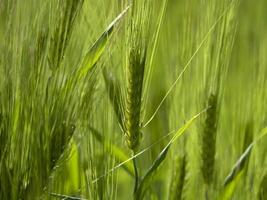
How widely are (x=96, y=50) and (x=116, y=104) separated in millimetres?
74

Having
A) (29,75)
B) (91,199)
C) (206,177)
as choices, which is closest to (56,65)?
(29,75)

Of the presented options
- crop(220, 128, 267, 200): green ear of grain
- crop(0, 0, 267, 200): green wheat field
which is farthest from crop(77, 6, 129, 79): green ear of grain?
crop(220, 128, 267, 200): green ear of grain

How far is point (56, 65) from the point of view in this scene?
3.81 feet

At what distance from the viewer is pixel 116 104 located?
1245 millimetres

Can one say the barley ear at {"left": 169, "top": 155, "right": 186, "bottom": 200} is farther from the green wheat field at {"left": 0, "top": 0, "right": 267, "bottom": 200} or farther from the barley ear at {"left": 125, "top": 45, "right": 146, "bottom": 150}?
the barley ear at {"left": 125, "top": 45, "right": 146, "bottom": 150}

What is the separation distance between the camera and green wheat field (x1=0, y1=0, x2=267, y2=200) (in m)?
1.15

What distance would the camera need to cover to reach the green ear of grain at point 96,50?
3.99 feet

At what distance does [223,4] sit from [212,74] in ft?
0.31

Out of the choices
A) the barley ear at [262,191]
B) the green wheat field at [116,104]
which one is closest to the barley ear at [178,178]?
the green wheat field at [116,104]

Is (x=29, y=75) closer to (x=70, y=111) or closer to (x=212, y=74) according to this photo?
(x=70, y=111)

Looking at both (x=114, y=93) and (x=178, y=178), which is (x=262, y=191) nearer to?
(x=178, y=178)

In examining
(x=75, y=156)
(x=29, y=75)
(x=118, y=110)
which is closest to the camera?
(x=29, y=75)

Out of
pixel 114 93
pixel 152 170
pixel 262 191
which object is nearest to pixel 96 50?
pixel 114 93

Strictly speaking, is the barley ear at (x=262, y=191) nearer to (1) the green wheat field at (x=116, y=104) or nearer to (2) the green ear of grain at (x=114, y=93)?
(1) the green wheat field at (x=116, y=104)
